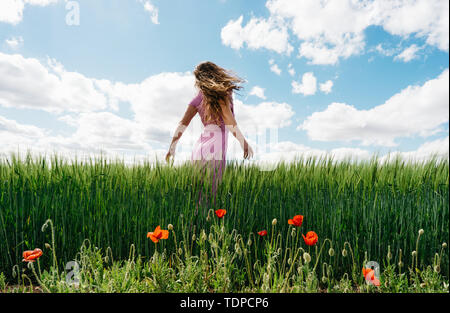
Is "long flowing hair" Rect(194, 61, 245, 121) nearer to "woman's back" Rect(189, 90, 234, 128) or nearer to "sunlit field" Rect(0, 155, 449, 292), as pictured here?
"woman's back" Rect(189, 90, 234, 128)

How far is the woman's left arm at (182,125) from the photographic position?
3545mm

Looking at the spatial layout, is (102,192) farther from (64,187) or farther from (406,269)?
(406,269)

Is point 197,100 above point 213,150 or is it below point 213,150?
above

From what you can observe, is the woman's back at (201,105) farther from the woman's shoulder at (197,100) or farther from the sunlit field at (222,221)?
the sunlit field at (222,221)

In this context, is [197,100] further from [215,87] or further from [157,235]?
[157,235]

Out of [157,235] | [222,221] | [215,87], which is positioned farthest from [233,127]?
[157,235]

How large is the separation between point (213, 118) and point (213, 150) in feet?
1.40

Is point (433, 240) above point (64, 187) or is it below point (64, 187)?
below

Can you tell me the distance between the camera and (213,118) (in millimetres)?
3486

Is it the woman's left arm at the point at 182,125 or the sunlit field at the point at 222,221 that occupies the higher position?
the woman's left arm at the point at 182,125

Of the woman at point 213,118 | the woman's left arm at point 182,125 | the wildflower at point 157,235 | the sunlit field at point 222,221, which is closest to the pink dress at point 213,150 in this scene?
the woman at point 213,118

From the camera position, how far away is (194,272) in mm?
2422
